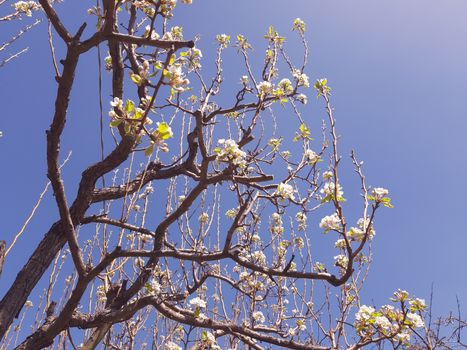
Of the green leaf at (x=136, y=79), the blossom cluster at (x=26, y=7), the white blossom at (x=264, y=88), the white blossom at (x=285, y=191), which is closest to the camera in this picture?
the green leaf at (x=136, y=79)

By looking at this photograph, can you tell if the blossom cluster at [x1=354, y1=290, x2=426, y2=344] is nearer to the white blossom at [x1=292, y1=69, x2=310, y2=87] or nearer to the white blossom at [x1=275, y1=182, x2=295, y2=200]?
the white blossom at [x1=275, y1=182, x2=295, y2=200]

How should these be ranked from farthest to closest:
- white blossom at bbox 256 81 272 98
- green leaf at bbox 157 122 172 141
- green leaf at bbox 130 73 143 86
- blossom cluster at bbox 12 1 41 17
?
blossom cluster at bbox 12 1 41 17, white blossom at bbox 256 81 272 98, green leaf at bbox 130 73 143 86, green leaf at bbox 157 122 172 141

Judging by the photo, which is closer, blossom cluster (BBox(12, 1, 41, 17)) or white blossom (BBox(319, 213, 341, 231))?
white blossom (BBox(319, 213, 341, 231))

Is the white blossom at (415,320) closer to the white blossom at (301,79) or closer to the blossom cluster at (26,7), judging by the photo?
the white blossom at (301,79)

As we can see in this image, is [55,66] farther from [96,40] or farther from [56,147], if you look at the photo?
[56,147]

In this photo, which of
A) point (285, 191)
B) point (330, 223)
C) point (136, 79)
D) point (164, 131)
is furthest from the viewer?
point (285, 191)

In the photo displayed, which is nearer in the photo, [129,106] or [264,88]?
[129,106]

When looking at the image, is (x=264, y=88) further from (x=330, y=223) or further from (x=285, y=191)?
(x=330, y=223)

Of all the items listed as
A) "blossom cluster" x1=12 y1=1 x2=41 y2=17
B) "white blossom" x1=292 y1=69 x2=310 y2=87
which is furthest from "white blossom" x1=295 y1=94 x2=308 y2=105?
"blossom cluster" x1=12 y1=1 x2=41 y2=17

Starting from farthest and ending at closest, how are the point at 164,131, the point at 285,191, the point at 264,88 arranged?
1. the point at 264,88
2. the point at 285,191
3. the point at 164,131

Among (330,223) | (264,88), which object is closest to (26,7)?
(264,88)

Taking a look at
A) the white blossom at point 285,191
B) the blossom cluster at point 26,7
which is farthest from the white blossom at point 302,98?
the blossom cluster at point 26,7

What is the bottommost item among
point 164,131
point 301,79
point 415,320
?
point 164,131

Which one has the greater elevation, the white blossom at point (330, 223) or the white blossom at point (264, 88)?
the white blossom at point (264, 88)
